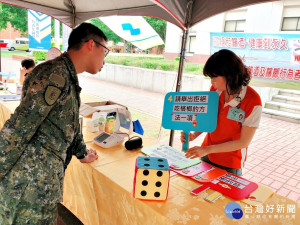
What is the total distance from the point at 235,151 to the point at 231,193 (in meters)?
0.35

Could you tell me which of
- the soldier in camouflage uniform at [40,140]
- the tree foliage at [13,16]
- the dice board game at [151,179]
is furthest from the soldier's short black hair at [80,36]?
the tree foliage at [13,16]

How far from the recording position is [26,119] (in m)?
1.01

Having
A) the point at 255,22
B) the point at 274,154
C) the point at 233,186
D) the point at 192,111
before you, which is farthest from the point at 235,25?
the point at 233,186

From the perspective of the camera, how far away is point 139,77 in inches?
375

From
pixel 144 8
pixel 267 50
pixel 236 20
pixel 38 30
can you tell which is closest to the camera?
pixel 144 8

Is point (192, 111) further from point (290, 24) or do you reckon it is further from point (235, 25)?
point (235, 25)

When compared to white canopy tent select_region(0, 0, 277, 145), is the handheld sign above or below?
below

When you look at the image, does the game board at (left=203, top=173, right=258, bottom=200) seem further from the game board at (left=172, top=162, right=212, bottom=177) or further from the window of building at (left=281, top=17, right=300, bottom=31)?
the window of building at (left=281, top=17, right=300, bottom=31)

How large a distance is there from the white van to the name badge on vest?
19.4m

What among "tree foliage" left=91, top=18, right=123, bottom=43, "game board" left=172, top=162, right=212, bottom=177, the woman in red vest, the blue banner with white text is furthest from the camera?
"tree foliage" left=91, top=18, right=123, bottom=43

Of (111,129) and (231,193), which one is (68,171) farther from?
(231,193)

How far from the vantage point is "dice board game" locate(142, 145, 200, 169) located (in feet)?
5.31

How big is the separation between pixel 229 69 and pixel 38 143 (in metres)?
1.12

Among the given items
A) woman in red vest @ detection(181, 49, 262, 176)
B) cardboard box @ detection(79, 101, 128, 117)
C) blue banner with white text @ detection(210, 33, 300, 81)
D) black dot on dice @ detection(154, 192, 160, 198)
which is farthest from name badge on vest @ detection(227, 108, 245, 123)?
blue banner with white text @ detection(210, 33, 300, 81)
